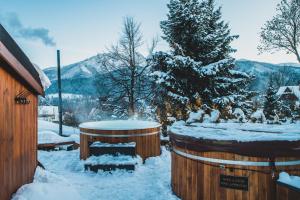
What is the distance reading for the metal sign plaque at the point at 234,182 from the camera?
16.1ft

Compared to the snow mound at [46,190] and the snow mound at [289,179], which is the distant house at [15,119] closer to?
the snow mound at [46,190]

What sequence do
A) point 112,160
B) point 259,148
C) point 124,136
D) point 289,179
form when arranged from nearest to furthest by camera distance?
1. point 289,179
2. point 259,148
3. point 112,160
4. point 124,136

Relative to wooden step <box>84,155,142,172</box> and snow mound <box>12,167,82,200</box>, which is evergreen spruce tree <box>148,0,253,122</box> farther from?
snow mound <box>12,167,82,200</box>

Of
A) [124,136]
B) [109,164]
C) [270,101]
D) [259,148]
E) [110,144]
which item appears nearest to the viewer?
[259,148]

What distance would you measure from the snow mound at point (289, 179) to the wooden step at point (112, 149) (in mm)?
5655

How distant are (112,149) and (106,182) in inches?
64.8

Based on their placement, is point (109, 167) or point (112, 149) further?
point (112, 149)

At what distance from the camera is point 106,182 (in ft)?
26.9

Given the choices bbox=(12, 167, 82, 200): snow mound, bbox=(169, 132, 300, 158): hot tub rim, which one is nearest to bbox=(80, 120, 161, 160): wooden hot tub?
bbox=(12, 167, 82, 200): snow mound

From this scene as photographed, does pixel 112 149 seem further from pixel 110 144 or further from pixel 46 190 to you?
pixel 46 190

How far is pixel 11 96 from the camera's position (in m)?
5.55

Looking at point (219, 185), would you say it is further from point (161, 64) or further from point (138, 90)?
point (138, 90)

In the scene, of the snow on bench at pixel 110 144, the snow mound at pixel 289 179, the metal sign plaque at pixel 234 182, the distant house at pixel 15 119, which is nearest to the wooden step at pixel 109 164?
the snow on bench at pixel 110 144

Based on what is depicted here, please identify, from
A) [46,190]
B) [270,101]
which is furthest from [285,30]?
[46,190]
